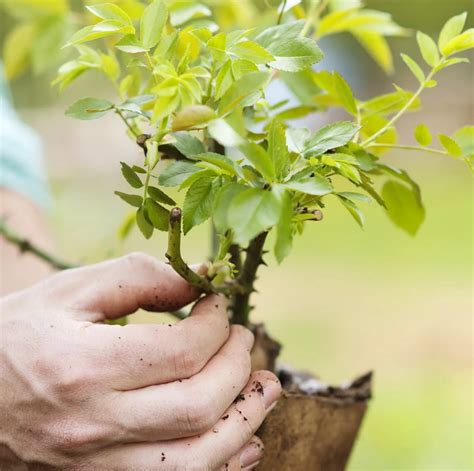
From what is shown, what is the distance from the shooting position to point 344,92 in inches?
21.9

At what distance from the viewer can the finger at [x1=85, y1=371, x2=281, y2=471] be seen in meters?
0.54

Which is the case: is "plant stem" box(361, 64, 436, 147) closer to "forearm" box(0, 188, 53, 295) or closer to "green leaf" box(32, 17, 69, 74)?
"green leaf" box(32, 17, 69, 74)

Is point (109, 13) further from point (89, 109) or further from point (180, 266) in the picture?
point (180, 266)

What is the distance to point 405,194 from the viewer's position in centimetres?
63

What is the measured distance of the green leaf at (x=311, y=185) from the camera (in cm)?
42

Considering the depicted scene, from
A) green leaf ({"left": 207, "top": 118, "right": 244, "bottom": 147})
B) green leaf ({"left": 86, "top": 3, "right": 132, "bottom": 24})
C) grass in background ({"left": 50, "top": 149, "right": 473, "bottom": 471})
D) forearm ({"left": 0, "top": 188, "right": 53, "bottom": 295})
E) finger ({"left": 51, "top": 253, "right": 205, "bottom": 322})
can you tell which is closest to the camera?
green leaf ({"left": 207, "top": 118, "right": 244, "bottom": 147})

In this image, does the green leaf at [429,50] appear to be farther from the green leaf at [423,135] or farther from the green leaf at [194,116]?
the green leaf at [194,116]

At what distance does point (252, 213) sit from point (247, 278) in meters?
0.23

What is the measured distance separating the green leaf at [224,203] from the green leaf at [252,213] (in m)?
0.02

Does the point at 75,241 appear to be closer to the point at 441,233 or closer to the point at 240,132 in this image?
the point at 441,233

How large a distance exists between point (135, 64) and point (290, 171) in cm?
13

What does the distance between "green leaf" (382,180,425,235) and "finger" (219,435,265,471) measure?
0.23 meters

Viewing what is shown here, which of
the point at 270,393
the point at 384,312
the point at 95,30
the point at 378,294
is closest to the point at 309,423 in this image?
the point at 270,393

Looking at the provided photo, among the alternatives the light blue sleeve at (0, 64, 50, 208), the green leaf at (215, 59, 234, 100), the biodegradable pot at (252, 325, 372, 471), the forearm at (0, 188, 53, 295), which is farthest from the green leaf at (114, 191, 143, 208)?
the light blue sleeve at (0, 64, 50, 208)
